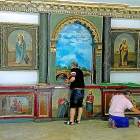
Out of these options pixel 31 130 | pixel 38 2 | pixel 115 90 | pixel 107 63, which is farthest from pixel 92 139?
pixel 38 2

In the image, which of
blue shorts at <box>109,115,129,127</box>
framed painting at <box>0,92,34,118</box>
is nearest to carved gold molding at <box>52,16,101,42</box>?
→ framed painting at <box>0,92,34,118</box>

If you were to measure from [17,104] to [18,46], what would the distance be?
1.40 m

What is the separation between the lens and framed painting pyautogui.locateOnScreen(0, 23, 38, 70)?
574 centimetres

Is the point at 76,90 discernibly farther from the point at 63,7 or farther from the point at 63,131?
the point at 63,7

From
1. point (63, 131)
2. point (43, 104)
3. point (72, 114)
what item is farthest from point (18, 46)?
point (63, 131)

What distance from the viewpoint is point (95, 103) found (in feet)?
19.5

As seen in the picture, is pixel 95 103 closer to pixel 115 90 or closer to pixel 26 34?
pixel 115 90

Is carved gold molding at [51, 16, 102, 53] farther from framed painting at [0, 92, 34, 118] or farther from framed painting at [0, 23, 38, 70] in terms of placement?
framed painting at [0, 92, 34, 118]

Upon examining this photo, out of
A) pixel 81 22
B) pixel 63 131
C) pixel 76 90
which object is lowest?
pixel 63 131

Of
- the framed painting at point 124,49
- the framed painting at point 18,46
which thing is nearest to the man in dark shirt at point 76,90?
the framed painting at point 18,46

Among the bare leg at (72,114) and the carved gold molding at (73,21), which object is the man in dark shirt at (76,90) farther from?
the carved gold molding at (73,21)

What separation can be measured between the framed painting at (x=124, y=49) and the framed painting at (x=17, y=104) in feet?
7.62

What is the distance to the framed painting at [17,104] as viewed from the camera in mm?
5539

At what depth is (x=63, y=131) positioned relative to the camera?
16.0ft
